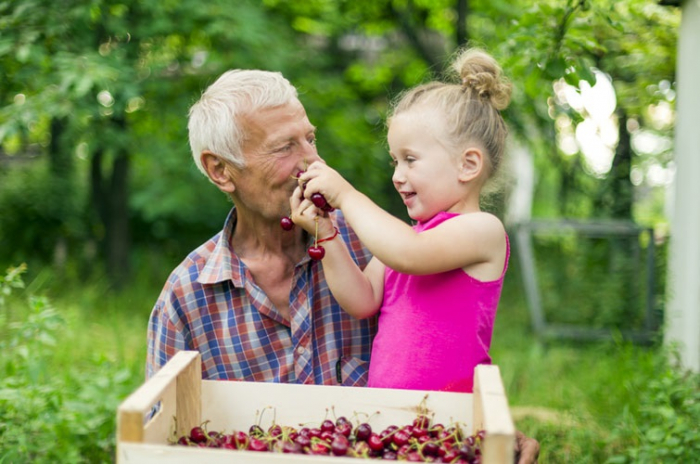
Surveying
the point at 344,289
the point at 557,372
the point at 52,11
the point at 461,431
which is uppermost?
the point at 52,11

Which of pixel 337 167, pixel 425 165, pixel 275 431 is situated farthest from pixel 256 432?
pixel 337 167

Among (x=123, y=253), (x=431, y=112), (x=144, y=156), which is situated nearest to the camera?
(x=431, y=112)

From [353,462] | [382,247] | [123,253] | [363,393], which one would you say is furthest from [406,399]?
[123,253]

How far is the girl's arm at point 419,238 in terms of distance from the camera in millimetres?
1680

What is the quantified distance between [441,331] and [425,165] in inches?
15.6

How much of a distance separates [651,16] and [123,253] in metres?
4.79

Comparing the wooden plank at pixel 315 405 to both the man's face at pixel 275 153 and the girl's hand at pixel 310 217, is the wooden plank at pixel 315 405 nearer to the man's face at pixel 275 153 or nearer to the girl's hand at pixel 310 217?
the girl's hand at pixel 310 217

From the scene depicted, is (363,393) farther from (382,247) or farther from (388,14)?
(388,14)

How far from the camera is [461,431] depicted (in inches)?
63.1

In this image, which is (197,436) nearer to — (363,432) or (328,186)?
(363,432)

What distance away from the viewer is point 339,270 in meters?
1.96

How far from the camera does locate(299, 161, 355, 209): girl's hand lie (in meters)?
1.77

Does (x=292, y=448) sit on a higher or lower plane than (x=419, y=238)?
lower

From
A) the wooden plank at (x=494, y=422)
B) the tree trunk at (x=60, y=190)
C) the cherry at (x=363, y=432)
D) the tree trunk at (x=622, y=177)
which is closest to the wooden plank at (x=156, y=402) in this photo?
the cherry at (x=363, y=432)
